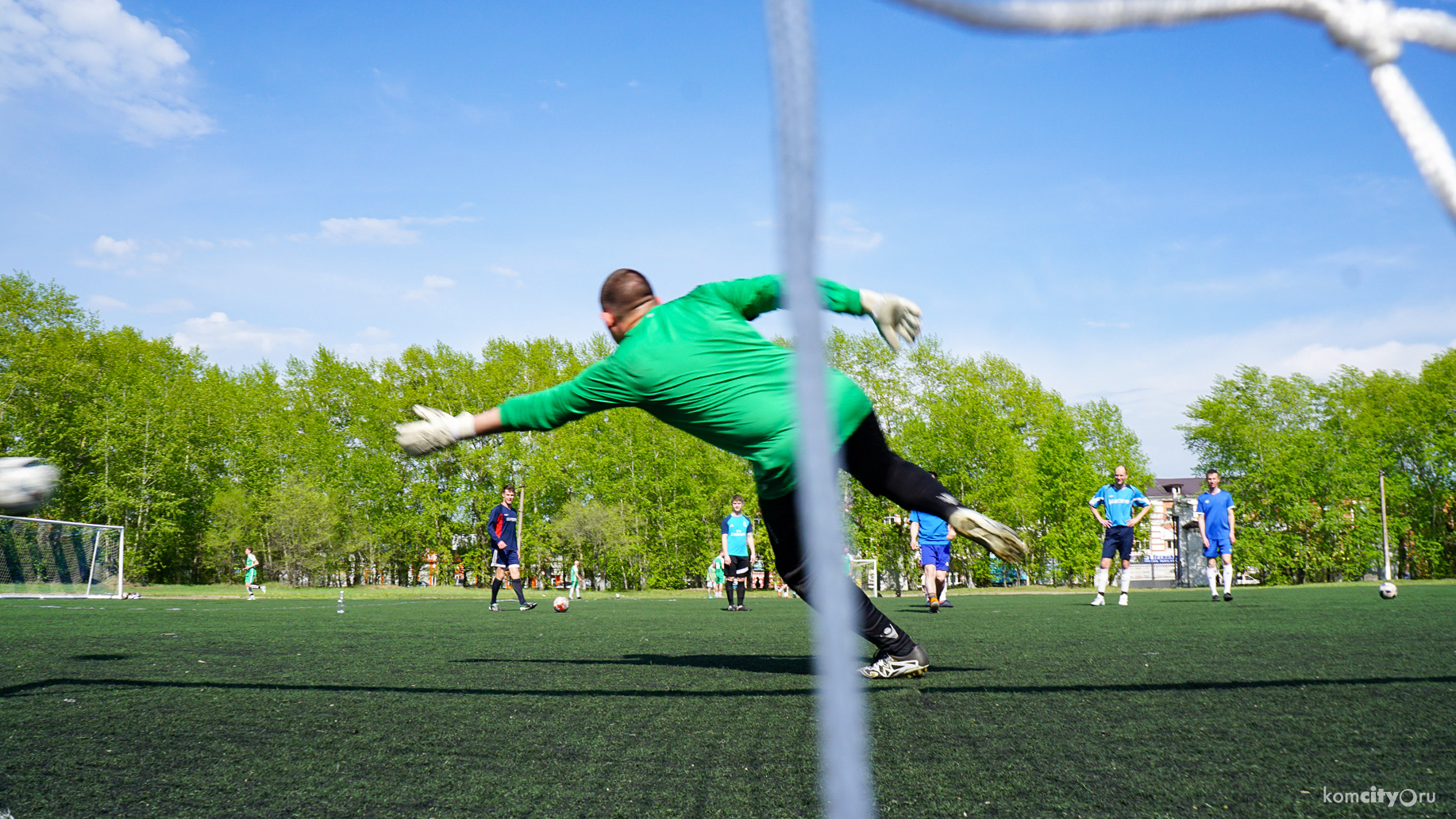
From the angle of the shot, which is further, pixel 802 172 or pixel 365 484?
pixel 365 484

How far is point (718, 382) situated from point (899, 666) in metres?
1.91

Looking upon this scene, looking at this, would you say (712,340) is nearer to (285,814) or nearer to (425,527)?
(285,814)

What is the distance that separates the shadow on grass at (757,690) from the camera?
397 centimetres

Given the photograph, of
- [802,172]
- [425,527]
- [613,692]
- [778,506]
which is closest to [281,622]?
[613,692]

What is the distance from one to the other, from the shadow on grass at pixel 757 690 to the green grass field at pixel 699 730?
3cm

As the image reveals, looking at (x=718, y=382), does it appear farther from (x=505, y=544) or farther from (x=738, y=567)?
(x=738, y=567)

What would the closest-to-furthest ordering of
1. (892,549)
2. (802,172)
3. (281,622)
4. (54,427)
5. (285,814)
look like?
(802,172) < (285,814) < (281,622) < (54,427) < (892,549)

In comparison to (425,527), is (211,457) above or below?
above

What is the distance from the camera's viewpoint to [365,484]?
4812cm

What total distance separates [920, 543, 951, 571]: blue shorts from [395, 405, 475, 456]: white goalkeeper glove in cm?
1120

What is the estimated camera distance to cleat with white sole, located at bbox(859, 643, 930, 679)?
4551 mm

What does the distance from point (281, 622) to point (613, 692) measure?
757 cm

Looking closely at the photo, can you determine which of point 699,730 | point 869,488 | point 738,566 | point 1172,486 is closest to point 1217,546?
point 738,566

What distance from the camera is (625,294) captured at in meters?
3.91
